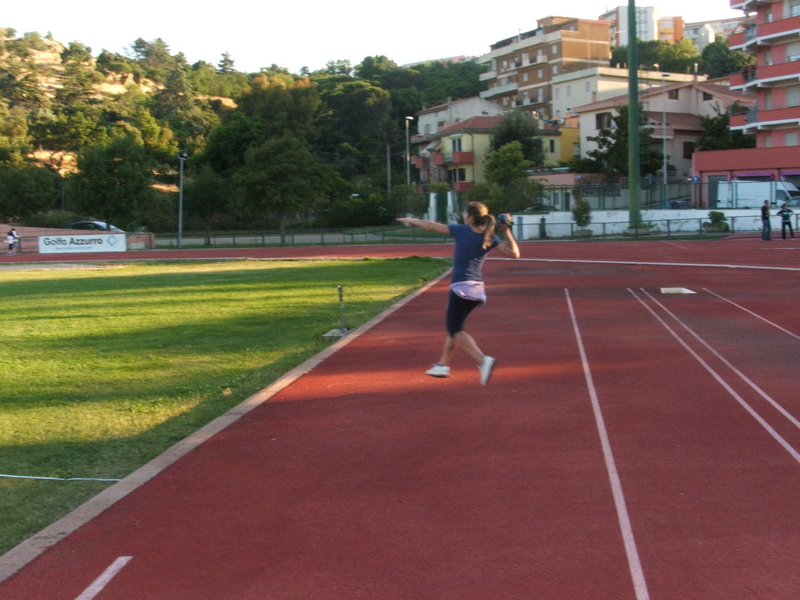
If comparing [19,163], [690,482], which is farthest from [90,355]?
[19,163]

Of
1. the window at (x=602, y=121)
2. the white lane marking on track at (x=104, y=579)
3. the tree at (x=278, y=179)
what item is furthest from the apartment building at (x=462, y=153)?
the white lane marking on track at (x=104, y=579)

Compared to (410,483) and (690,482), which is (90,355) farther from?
(690,482)

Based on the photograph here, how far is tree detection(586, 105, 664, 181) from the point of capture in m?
59.6

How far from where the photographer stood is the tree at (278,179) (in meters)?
50.0

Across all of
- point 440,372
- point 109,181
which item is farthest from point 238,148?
point 440,372

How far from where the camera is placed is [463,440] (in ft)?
23.2

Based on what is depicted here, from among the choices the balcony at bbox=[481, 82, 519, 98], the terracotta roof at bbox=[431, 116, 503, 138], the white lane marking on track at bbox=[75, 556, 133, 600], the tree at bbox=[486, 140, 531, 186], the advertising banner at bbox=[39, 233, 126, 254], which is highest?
the balcony at bbox=[481, 82, 519, 98]

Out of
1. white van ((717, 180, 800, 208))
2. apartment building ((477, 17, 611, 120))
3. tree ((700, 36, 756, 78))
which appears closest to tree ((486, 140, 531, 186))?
white van ((717, 180, 800, 208))

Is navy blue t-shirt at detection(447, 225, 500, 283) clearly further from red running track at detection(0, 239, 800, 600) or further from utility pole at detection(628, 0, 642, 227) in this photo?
utility pole at detection(628, 0, 642, 227)

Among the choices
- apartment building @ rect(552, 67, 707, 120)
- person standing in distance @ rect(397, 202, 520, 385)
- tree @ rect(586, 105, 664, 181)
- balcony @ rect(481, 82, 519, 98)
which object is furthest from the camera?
balcony @ rect(481, 82, 519, 98)

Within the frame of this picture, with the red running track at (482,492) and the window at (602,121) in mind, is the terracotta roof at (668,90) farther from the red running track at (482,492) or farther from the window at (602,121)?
the red running track at (482,492)

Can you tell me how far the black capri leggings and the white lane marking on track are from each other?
4498 millimetres

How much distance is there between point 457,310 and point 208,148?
218 feet

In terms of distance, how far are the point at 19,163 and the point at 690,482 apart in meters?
64.2
